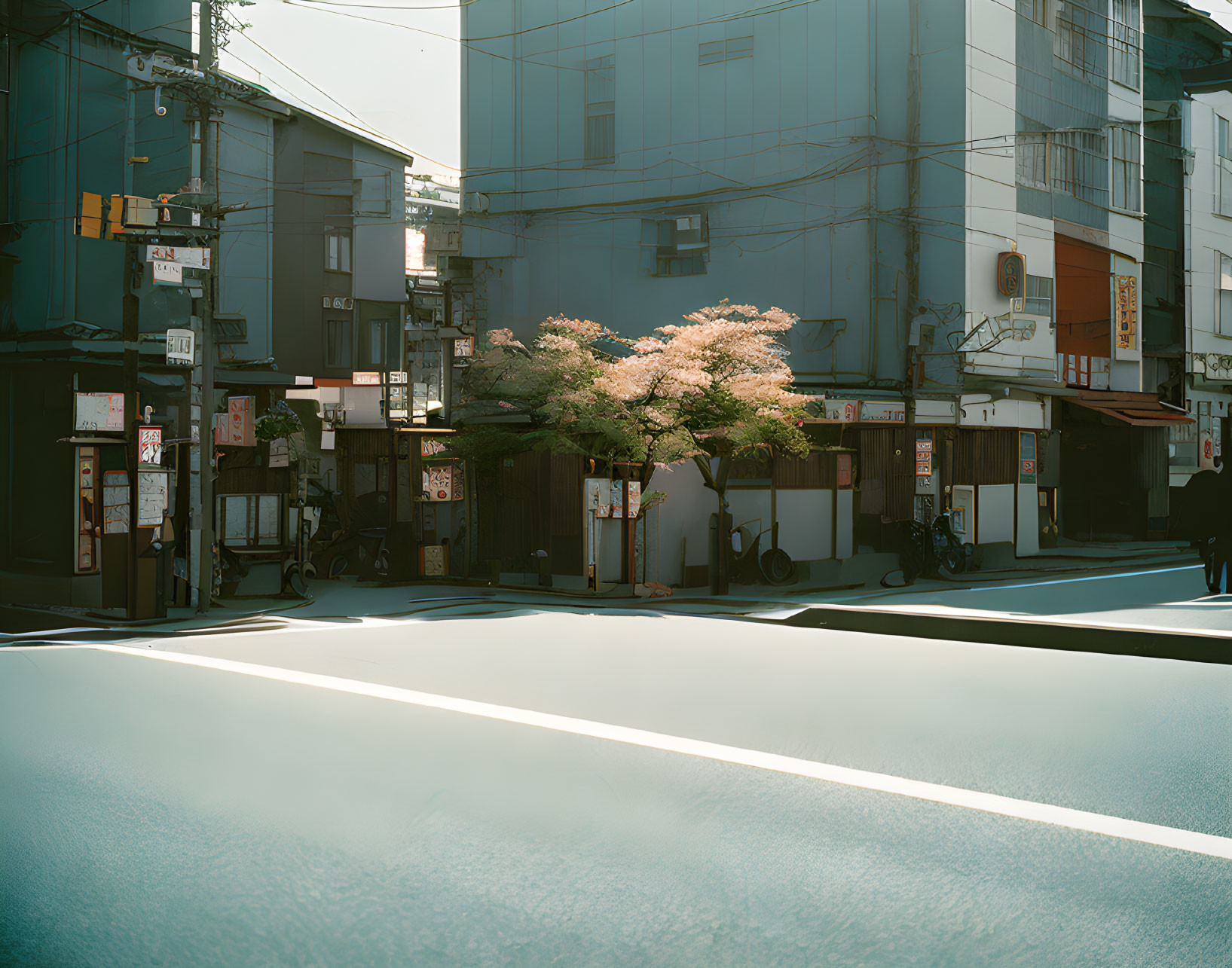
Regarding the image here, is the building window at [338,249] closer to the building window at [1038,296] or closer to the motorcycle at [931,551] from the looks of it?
the motorcycle at [931,551]

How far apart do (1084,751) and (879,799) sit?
2.03m

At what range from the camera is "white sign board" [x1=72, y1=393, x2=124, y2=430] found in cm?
1591

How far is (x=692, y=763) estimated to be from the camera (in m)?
6.54

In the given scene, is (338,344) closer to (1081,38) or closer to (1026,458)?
(1026,458)

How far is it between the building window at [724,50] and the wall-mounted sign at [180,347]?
19385mm

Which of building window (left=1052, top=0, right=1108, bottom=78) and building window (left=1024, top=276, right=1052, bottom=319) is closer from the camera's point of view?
building window (left=1024, top=276, right=1052, bottom=319)

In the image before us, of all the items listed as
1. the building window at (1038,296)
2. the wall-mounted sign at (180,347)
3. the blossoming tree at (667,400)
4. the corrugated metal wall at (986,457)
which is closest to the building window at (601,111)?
the blossoming tree at (667,400)

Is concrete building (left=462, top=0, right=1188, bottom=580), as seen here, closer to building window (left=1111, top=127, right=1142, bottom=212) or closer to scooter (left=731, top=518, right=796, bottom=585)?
building window (left=1111, top=127, right=1142, bottom=212)

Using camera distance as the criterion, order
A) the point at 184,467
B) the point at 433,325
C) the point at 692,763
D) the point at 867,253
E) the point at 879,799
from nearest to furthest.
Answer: the point at 879,799
the point at 692,763
the point at 184,467
the point at 867,253
the point at 433,325

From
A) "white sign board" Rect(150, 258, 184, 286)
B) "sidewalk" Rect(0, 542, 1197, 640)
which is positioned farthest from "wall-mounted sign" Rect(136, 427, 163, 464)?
"sidewalk" Rect(0, 542, 1197, 640)

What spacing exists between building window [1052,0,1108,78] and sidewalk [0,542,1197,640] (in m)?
15.7

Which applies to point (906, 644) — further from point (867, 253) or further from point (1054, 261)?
point (1054, 261)

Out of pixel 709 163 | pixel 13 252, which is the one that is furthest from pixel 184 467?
pixel 709 163

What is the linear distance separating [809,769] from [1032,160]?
28.7m
